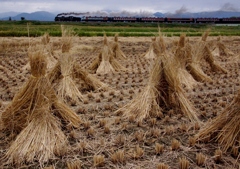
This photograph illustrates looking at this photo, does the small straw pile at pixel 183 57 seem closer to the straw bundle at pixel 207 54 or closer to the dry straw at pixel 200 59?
the dry straw at pixel 200 59

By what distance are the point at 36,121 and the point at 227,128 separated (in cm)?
262

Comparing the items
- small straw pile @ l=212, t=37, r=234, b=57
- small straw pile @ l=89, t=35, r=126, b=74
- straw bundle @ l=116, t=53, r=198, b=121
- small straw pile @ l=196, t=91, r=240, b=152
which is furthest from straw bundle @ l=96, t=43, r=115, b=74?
small straw pile @ l=212, t=37, r=234, b=57

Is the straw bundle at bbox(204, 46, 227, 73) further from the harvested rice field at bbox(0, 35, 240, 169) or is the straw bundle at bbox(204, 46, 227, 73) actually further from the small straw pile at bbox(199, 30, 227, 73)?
the harvested rice field at bbox(0, 35, 240, 169)

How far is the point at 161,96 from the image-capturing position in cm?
556

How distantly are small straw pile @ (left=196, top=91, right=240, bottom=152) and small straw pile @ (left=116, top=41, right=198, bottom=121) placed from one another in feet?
3.04

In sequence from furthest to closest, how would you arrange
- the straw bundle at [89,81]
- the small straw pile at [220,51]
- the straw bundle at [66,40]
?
1. the small straw pile at [220,51]
2. the straw bundle at [89,81]
3. the straw bundle at [66,40]

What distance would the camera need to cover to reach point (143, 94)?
17.9 ft

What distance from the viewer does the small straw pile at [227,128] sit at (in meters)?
4.02

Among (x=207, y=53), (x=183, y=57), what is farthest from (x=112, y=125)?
(x=207, y=53)

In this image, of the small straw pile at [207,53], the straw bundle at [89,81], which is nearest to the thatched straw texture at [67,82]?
the straw bundle at [89,81]

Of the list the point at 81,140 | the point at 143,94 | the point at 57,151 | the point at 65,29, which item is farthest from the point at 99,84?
the point at 57,151

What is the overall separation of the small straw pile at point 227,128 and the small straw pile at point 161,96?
3.04 feet

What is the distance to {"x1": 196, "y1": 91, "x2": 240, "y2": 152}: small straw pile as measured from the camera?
4.02 metres

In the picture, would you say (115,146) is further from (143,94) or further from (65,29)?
(65,29)
